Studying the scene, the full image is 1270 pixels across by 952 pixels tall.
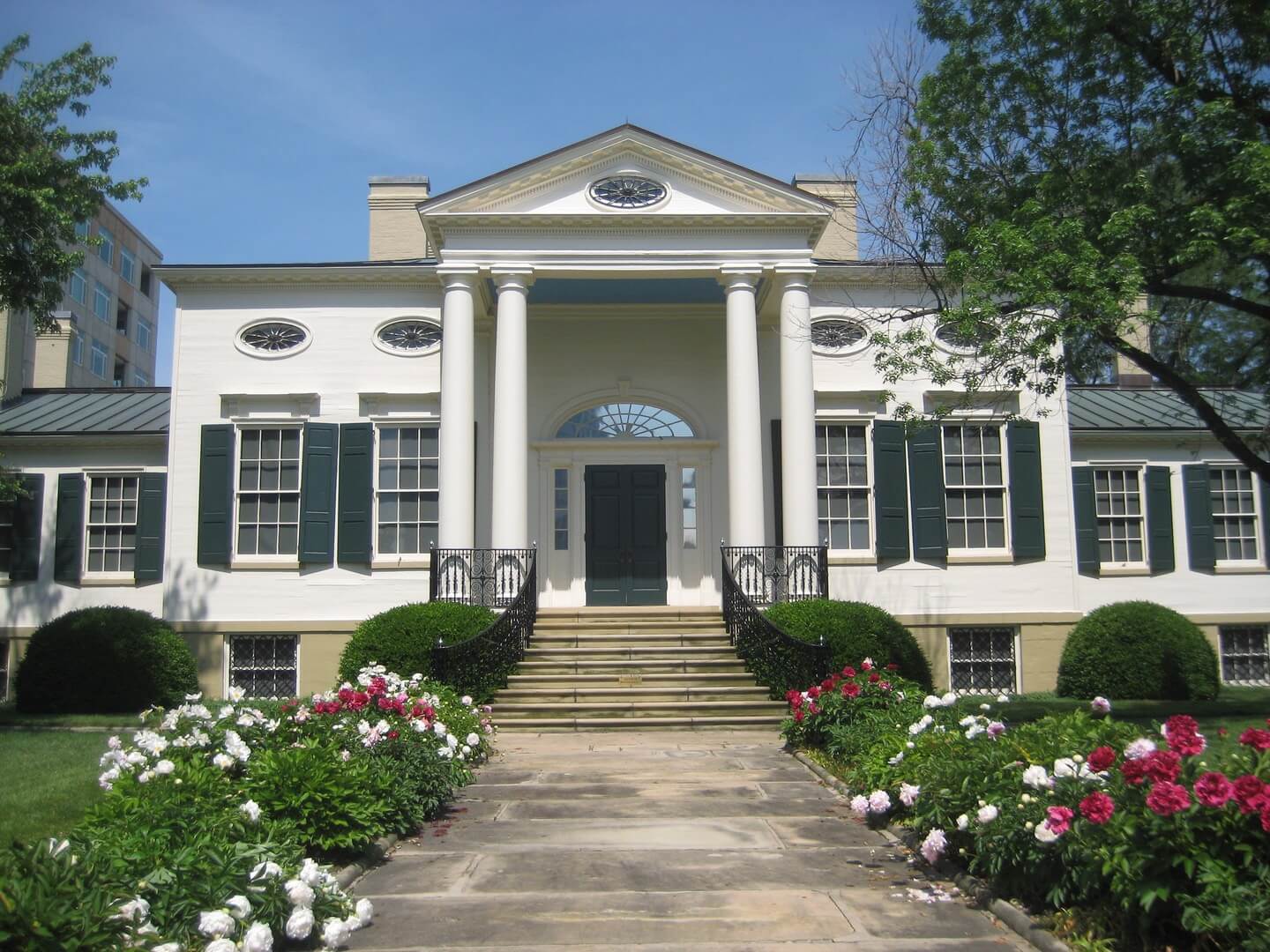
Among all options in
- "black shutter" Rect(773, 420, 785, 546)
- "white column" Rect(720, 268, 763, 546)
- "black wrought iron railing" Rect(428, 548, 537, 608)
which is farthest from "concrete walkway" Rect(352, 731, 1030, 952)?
"black shutter" Rect(773, 420, 785, 546)

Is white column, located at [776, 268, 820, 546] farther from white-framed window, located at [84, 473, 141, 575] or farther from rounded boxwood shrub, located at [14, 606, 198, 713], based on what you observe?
white-framed window, located at [84, 473, 141, 575]

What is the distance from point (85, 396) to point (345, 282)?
6967mm

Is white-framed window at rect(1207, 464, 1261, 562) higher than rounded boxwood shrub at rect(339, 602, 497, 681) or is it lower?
higher

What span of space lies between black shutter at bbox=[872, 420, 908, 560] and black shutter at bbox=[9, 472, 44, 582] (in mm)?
13649

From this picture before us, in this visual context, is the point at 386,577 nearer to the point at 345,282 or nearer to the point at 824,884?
the point at 345,282

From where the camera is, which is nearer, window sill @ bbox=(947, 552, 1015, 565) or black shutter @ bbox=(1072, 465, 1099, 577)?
window sill @ bbox=(947, 552, 1015, 565)

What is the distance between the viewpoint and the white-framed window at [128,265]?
201ft

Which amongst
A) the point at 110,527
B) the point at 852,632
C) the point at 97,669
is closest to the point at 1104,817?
the point at 852,632

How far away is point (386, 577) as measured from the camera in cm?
1727

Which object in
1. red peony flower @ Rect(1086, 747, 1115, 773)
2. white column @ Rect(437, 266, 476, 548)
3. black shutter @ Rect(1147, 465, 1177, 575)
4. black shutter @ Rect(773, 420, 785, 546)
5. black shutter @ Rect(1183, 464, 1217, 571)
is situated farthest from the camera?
black shutter @ Rect(1183, 464, 1217, 571)

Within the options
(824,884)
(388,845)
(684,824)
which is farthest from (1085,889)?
(388,845)

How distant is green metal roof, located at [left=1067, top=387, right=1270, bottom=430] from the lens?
1961 centimetres

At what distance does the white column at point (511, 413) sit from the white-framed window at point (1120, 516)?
10.0 meters

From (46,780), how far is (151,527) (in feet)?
32.2
